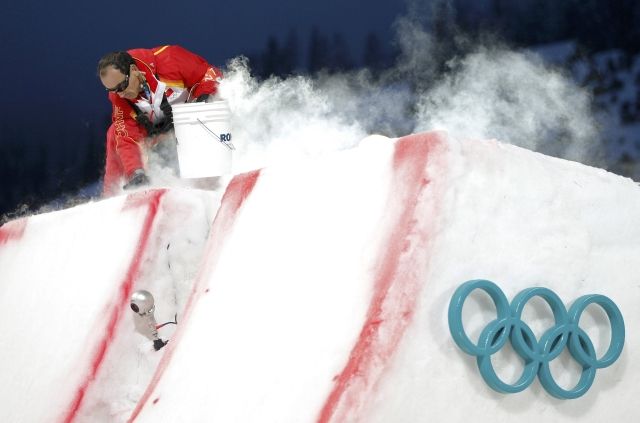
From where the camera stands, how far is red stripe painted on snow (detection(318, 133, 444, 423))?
1.19 m

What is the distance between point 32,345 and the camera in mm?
2199

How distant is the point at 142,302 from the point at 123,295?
0.41ft

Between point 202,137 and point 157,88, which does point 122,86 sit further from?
point 202,137

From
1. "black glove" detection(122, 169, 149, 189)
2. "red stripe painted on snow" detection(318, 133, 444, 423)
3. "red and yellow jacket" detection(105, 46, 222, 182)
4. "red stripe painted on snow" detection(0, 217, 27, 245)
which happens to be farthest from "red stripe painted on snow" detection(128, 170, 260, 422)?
"red and yellow jacket" detection(105, 46, 222, 182)

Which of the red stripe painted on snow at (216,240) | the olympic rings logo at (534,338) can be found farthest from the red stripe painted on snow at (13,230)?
the olympic rings logo at (534,338)

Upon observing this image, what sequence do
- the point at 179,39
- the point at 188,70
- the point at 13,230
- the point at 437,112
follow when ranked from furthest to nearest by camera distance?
the point at 179,39, the point at 188,70, the point at 437,112, the point at 13,230

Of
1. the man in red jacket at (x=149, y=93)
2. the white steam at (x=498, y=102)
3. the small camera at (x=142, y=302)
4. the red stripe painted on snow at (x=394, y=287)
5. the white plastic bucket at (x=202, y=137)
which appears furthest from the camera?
the man in red jacket at (x=149, y=93)

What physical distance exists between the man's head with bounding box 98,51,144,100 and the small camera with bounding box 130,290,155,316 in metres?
1.19

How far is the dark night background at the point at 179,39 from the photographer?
4906mm

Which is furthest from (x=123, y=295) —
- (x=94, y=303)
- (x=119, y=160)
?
(x=119, y=160)

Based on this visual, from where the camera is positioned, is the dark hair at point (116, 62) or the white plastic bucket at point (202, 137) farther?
the dark hair at point (116, 62)

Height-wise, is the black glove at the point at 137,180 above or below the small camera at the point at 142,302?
above

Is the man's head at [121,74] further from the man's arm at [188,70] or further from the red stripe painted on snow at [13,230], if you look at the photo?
the red stripe painted on snow at [13,230]

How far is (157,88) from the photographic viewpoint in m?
2.97
